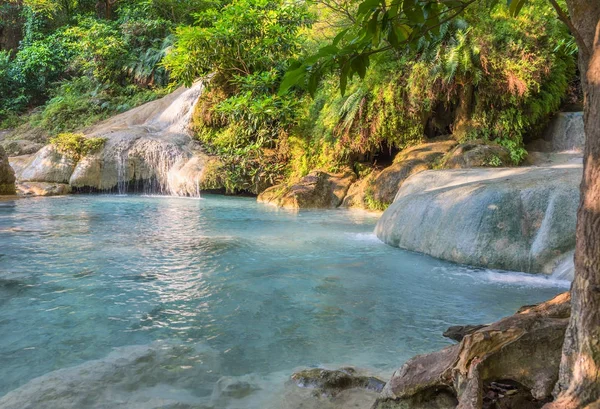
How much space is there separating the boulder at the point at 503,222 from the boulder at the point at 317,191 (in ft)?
16.5

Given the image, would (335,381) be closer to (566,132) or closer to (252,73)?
(566,132)

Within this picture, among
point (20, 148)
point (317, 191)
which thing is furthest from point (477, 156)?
point (20, 148)

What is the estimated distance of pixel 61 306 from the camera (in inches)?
154

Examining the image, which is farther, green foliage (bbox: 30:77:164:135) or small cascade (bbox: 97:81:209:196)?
green foliage (bbox: 30:77:164:135)

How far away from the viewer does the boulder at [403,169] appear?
10.8 m

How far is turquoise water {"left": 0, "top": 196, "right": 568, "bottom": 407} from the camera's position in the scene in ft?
9.80

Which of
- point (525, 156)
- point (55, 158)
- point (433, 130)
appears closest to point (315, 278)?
point (525, 156)

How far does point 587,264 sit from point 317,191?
1031 centimetres

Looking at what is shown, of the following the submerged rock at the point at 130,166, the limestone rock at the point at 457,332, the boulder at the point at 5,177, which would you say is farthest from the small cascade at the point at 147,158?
the limestone rock at the point at 457,332

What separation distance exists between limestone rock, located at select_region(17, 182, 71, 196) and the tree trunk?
48.9 feet

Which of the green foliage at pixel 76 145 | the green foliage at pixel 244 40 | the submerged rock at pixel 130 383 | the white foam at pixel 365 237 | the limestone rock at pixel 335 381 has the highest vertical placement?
the green foliage at pixel 244 40

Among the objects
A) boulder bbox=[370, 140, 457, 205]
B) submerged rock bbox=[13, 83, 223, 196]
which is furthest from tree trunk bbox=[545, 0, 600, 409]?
submerged rock bbox=[13, 83, 223, 196]

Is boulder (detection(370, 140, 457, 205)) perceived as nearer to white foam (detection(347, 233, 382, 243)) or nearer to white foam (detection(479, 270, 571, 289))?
white foam (detection(347, 233, 382, 243))

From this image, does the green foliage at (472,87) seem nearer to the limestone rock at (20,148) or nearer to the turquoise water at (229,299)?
the turquoise water at (229,299)
